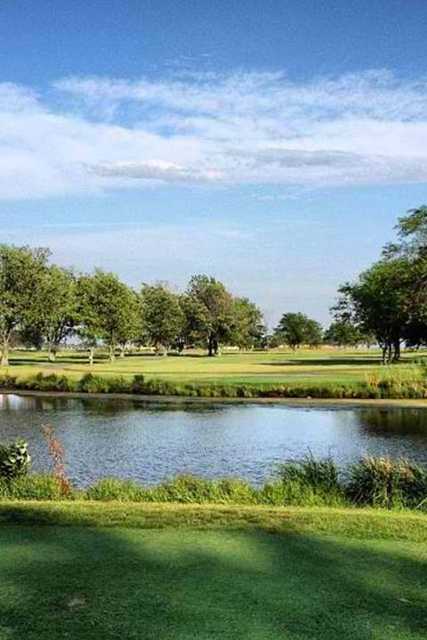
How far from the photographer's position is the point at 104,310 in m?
95.8

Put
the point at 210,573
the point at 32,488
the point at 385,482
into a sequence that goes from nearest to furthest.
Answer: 1. the point at 210,573
2. the point at 32,488
3. the point at 385,482

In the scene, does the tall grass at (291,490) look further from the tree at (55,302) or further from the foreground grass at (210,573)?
the tree at (55,302)

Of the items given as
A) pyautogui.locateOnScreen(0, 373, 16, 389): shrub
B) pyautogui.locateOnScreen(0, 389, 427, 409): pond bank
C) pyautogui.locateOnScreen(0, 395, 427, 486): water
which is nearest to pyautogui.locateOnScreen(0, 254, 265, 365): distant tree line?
pyautogui.locateOnScreen(0, 373, 16, 389): shrub

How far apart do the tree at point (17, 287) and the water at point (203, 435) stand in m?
41.6

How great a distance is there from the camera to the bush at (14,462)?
45.6 ft

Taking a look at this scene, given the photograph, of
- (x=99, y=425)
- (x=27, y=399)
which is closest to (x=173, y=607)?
(x=99, y=425)

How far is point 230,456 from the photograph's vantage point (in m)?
25.5

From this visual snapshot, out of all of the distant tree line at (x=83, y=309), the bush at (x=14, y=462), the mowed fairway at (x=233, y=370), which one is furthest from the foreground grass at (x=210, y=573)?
the distant tree line at (x=83, y=309)

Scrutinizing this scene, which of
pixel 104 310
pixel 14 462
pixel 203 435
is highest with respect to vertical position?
pixel 104 310

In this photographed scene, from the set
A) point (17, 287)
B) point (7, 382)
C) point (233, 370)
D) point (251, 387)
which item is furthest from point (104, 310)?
point (251, 387)

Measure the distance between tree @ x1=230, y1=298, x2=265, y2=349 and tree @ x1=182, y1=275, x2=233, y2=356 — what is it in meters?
1.59

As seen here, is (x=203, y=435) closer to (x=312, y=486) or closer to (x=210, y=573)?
(x=312, y=486)

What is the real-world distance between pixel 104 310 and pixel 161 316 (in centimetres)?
2993

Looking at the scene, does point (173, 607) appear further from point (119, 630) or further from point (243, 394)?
point (243, 394)
